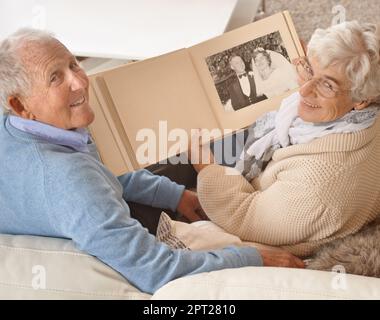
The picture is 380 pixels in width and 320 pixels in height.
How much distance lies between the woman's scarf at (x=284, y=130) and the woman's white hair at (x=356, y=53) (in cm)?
6

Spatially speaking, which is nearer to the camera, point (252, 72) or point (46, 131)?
point (46, 131)

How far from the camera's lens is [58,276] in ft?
3.22

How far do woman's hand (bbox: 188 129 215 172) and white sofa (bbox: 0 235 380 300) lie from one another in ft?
1.53

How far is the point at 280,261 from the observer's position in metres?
1.17

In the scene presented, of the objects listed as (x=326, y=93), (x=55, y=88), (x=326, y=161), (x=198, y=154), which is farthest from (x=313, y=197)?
(x=55, y=88)

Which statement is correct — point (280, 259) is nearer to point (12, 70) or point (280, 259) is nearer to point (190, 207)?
point (190, 207)

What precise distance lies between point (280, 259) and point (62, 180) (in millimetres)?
521

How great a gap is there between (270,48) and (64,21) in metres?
0.80

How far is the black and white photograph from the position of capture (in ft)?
4.61

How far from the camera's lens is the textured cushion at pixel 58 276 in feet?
3.19

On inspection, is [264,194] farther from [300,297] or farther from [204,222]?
[300,297]

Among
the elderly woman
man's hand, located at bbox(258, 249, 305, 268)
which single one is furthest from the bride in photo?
man's hand, located at bbox(258, 249, 305, 268)

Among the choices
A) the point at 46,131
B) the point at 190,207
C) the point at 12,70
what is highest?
the point at 12,70
